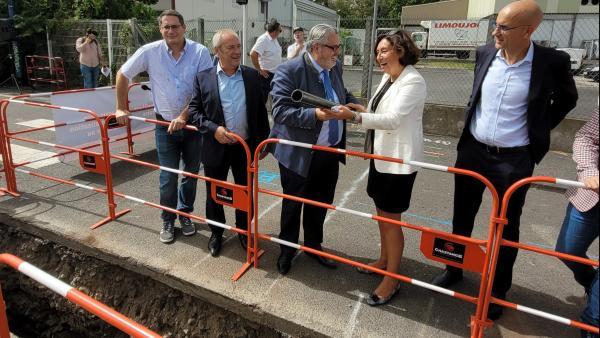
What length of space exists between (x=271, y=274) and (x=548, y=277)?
2339mm

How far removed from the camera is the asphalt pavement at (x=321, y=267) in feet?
9.39

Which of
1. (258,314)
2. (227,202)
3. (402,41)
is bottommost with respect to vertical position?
(258,314)

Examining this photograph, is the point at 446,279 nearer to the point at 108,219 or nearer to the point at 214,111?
the point at 214,111

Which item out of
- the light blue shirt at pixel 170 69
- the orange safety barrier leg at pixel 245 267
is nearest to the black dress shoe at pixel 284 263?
the orange safety barrier leg at pixel 245 267

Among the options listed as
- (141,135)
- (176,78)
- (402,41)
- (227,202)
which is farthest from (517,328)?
(141,135)

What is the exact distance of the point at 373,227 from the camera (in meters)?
4.32

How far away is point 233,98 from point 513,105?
2041 mm

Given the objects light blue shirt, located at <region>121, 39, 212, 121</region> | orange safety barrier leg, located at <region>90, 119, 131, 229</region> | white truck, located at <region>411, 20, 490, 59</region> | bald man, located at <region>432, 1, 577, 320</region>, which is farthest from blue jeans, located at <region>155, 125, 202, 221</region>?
white truck, located at <region>411, 20, 490, 59</region>

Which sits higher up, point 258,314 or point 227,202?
point 227,202

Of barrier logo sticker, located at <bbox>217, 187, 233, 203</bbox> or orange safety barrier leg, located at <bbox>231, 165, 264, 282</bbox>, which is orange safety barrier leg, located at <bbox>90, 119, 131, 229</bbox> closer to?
barrier logo sticker, located at <bbox>217, 187, 233, 203</bbox>

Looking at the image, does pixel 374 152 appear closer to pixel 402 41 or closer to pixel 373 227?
pixel 402 41

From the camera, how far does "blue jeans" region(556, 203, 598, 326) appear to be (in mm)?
2381

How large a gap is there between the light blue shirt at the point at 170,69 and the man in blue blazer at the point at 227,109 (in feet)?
1.23

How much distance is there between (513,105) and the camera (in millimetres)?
2658
